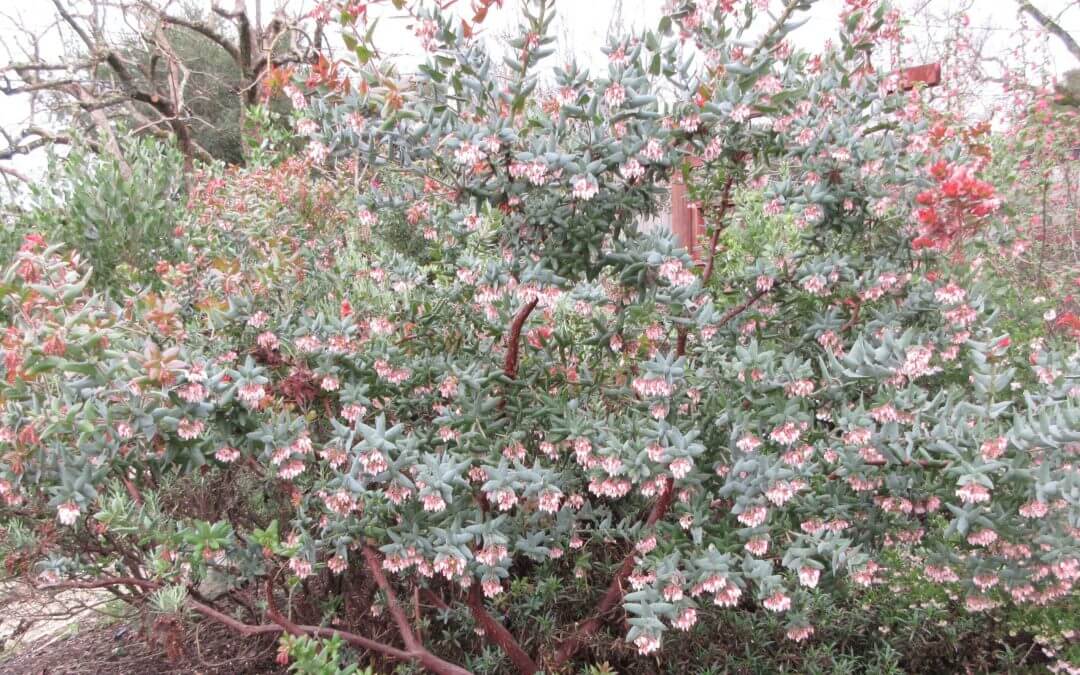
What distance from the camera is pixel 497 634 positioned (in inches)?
99.9

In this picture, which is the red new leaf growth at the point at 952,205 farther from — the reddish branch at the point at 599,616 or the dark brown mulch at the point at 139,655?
the dark brown mulch at the point at 139,655

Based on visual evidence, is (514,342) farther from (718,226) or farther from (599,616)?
(599,616)

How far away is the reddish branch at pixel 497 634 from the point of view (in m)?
2.48

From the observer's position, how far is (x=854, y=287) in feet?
7.62

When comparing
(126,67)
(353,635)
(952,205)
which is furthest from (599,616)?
(126,67)

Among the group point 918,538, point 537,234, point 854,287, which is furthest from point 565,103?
point 918,538

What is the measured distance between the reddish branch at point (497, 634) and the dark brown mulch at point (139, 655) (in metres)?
1.16

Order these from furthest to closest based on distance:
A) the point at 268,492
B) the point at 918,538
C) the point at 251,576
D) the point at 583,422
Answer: the point at 268,492 → the point at 251,576 → the point at 918,538 → the point at 583,422

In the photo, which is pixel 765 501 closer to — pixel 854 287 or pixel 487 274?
pixel 854 287

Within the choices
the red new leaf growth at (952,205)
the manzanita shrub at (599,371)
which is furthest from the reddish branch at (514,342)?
the red new leaf growth at (952,205)

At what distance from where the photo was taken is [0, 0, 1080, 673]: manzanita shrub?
2012 mm

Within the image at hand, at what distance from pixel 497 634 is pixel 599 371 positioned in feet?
3.05

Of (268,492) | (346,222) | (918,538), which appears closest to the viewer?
(918,538)

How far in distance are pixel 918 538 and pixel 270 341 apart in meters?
2.06
